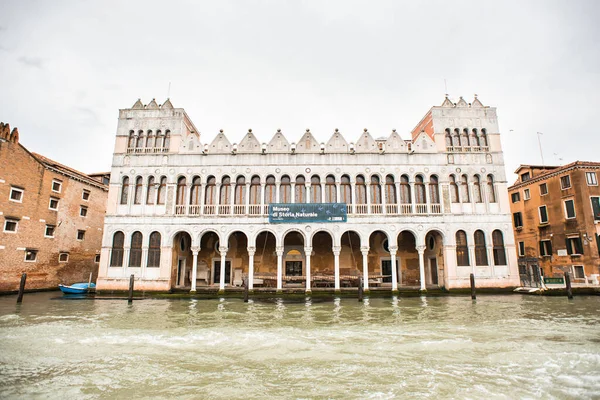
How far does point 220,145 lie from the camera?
2106 cm

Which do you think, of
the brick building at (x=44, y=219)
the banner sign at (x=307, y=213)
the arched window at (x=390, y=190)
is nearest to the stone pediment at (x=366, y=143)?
the arched window at (x=390, y=190)

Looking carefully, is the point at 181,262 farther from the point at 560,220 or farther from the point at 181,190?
the point at 560,220

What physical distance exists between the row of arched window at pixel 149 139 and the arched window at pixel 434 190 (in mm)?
16918

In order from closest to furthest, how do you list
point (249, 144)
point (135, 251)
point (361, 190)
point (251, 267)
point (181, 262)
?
point (251, 267), point (135, 251), point (361, 190), point (249, 144), point (181, 262)

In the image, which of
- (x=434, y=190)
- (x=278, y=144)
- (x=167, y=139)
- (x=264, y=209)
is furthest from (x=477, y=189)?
(x=167, y=139)

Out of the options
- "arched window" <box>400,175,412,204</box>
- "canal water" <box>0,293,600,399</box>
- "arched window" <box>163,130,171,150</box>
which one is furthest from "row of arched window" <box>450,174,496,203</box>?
"arched window" <box>163,130,171,150</box>

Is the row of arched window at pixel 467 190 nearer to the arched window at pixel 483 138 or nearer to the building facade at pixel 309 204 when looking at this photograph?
the building facade at pixel 309 204

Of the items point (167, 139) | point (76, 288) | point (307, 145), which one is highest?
point (167, 139)

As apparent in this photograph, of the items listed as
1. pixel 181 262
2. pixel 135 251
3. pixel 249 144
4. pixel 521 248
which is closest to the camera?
pixel 135 251

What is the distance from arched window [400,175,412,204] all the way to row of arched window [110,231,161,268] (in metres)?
15.3

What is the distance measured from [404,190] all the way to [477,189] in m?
4.52

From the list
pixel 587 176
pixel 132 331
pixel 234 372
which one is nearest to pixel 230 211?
pixel 132 331

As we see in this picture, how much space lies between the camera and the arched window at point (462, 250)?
1992cm

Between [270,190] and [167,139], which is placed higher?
[167,139]
